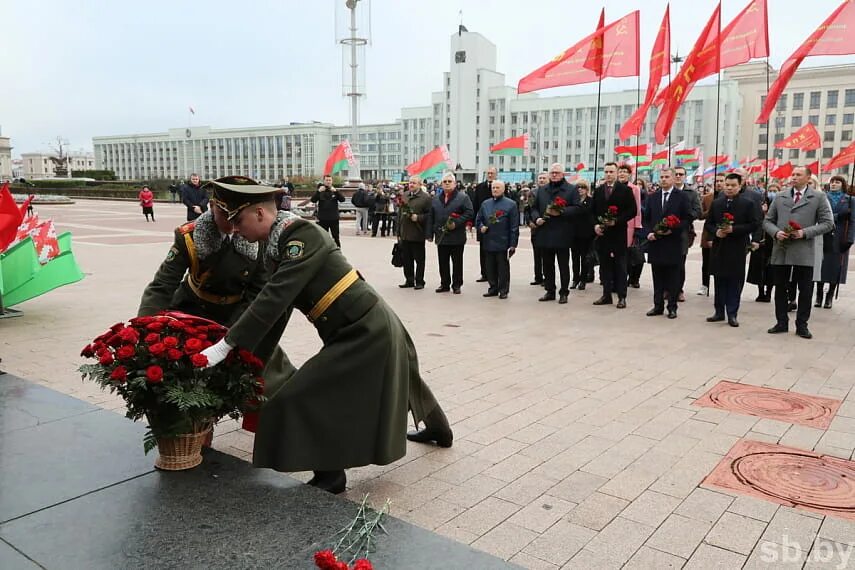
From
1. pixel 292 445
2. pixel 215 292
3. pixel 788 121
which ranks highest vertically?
pixel 788 121

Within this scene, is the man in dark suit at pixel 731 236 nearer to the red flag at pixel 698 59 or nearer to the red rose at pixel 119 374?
the red flag at pixel 698 59

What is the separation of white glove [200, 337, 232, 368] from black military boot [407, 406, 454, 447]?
1.45 meters

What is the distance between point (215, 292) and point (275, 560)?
1.91m

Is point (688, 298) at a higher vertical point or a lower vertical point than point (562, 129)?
lower

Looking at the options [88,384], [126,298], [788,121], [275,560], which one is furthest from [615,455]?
[788,121]

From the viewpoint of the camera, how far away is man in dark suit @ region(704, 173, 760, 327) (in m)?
8.45

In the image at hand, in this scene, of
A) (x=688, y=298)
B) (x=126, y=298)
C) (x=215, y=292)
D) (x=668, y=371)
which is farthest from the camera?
(x=688, y=298)

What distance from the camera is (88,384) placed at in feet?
18.6

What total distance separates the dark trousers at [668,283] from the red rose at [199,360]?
732 cm

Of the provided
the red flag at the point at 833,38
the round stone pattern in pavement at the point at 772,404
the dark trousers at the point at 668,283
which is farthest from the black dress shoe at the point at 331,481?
the red flag at the point at 833,38

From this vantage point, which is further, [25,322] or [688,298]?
[688,298]

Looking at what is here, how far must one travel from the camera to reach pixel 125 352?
3074mm

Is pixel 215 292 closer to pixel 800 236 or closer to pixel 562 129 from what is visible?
pixel 800 236

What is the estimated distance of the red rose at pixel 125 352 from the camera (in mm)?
3066
